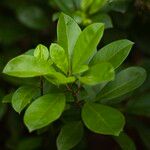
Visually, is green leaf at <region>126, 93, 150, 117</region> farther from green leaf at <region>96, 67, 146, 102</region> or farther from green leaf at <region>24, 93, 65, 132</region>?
green leaf at <region>24, 93, 65, 132</region>

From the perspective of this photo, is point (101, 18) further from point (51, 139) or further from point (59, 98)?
point (51, 139)

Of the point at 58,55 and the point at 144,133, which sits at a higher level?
the point at 58,55

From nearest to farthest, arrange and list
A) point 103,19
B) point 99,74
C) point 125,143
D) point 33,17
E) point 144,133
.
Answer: point 99,74 < point 125,143 < point 103,19 < point 144,133 < point 33,17

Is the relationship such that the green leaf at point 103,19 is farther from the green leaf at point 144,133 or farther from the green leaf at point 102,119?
the green leaf at point 144,133

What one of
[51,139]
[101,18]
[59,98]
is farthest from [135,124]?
[59,98]

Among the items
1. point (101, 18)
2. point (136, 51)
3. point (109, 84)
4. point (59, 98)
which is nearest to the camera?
point (59, 98)

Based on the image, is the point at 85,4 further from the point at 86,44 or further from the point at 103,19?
the point at 86,44

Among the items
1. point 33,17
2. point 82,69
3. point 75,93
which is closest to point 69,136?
point 75,93
